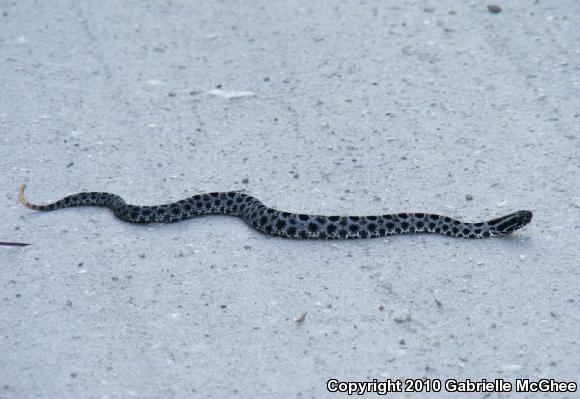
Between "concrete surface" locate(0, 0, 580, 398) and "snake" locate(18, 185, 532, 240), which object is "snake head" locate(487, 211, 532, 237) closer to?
"snake" locate(18, 185, 532, 240)

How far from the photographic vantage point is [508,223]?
9.27m

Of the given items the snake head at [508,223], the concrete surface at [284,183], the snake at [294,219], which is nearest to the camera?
the concrete surface at [284,183]

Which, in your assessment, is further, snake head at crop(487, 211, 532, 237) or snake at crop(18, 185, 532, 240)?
snake at crop(18, 185, 532, 240)

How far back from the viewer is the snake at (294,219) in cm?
943

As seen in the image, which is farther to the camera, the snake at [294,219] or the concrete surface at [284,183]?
the snake at [294,219]

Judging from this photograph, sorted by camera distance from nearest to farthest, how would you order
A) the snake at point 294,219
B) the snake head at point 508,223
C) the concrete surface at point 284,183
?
the concrete surface at point 284,183, the snake head at point 508,223, the snake at point 294,219

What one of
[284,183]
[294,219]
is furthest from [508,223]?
[284,183]

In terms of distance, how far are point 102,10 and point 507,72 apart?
6.91 m

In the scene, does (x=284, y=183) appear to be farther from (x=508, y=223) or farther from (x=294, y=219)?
(x=508, y=223)

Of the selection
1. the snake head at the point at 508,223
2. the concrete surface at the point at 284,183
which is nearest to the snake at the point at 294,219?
the snake head at the point at 508,223

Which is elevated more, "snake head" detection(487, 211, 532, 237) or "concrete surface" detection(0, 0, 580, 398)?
"snake head" detection(487, 211, 532, 237)

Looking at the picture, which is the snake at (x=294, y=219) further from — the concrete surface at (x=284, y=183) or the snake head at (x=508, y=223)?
the concrete surface at (x=284, y=183)

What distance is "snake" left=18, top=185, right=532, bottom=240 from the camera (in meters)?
9.43

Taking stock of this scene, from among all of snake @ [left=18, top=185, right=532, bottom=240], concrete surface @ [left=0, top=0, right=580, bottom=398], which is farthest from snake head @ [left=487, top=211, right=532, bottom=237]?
concrete surface @ [left=0, top=0, right=580, bottom=398]
